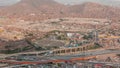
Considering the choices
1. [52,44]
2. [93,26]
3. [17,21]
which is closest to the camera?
[52,44]

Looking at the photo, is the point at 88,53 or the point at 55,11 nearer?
the point at 88,53

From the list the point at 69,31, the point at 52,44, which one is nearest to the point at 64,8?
the point at 69,31

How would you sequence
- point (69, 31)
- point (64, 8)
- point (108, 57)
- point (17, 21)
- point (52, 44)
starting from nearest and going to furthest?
point (108, 57)
point (52, 44)
point (69, 31)
point (17, 21)
point (64, 8)

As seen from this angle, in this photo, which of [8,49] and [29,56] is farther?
[8,49]

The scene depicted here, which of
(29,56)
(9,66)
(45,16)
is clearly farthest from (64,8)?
(9,66)

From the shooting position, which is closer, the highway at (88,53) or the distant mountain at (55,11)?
the highway at (88,53)

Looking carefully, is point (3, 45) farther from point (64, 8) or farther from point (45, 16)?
point (64, 8)

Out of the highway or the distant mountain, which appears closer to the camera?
the highway
